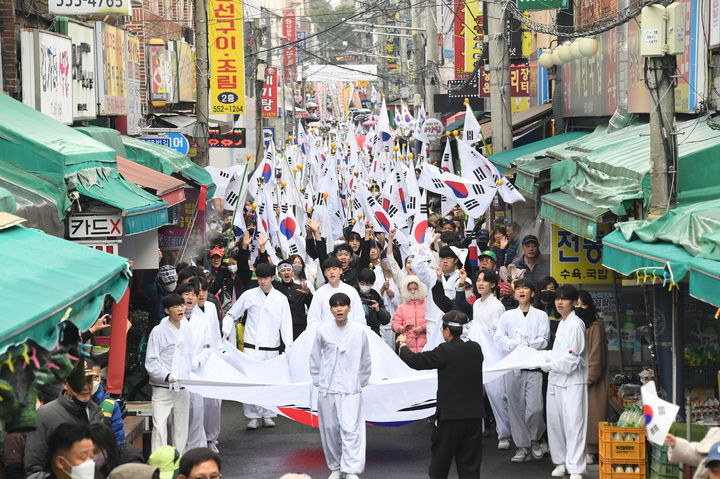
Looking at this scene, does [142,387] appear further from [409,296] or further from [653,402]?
[653,402]

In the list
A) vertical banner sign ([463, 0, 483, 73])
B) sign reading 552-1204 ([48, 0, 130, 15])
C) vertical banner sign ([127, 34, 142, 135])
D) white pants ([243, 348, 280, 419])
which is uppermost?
vertical banner sign ([463, 0, 483, 73])

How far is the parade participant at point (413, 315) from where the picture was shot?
13.0 m

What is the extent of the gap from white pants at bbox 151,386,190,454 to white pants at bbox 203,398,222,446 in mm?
777

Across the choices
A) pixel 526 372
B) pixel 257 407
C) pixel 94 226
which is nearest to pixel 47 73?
pixel 94 226

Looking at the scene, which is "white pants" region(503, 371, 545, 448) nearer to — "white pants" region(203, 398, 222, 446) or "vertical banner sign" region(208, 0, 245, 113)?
"white pants" region(203, 398, 222, 446)

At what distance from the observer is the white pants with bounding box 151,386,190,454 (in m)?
11.0

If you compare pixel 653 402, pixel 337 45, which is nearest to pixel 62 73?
pixel 653 402

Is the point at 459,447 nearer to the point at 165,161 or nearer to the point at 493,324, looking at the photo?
the point at 493,324

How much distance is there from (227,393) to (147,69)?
1471 centimetres

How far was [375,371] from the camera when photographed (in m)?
12.0

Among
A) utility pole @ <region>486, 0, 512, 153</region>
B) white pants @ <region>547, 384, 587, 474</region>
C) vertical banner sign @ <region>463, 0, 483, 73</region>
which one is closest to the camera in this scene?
white pants @ <region>547, 384, 587, 474</region>

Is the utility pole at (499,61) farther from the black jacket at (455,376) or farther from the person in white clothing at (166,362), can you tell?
the black jacket at (455,376)

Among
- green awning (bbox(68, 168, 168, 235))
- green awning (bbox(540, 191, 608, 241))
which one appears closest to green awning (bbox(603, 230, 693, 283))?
green awning (bbox(540, 191, 608, 241))

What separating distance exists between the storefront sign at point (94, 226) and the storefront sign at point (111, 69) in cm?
663
